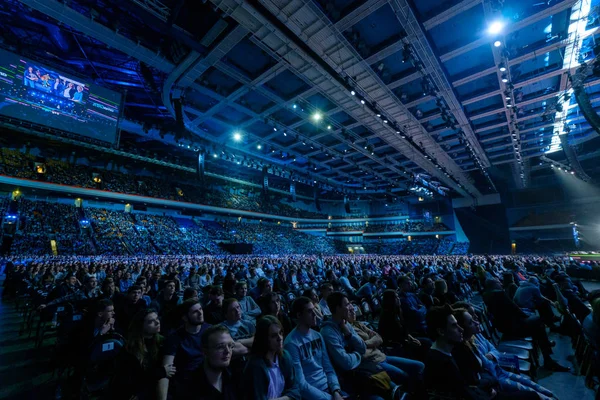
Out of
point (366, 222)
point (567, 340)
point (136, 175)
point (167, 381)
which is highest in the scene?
point (136, 175)

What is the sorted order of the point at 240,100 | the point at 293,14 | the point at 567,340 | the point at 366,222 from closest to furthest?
1. the point at 567,340
2. the point at 293,14
3. the point at 240,100
4. the point at 366,222

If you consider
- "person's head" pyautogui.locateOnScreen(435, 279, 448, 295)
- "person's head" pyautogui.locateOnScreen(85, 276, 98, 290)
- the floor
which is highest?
"person's head" pyautogui.locateOnScreen(85, 276, 98, 290)

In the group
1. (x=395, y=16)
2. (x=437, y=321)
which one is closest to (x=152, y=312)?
(x=437, y=321)

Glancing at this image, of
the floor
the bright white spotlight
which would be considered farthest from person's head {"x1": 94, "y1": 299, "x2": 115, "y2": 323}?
the bright white spotlight

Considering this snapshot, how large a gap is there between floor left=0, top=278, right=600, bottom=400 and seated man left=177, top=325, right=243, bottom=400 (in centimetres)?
265

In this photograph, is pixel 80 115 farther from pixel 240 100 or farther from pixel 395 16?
pixel 395 16

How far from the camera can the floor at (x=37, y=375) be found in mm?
3400

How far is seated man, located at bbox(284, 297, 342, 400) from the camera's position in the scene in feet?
7.04

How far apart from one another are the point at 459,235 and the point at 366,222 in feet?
55.7

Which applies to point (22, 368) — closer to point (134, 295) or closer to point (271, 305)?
point (134, 295)

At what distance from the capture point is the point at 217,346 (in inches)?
72.2

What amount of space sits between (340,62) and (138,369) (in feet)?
35.3

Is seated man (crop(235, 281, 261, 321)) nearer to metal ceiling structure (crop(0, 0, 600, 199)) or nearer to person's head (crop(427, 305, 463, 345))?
person's head (crop(427, 305, 463, 345))

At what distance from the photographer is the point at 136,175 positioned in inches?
1212
